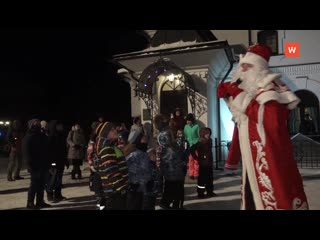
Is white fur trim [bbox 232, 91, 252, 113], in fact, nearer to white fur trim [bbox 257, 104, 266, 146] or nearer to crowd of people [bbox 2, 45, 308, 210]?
crowd of people [bbox 2, 45, 308, 210]

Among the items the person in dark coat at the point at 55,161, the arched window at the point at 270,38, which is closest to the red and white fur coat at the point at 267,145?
the person in dark coat at the point at 55,161

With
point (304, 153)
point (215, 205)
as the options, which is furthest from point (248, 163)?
point (304, 153)

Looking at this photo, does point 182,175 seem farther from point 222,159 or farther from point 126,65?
point 126,65

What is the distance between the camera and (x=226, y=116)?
13867 millimetres

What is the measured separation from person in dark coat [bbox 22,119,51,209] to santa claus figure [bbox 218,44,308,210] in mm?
4610

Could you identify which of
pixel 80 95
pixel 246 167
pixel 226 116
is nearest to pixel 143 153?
pixel 246 167

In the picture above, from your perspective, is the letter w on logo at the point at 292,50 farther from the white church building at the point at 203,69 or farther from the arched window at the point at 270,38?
the arched window at the point at 270,38

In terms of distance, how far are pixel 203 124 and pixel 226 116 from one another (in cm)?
196

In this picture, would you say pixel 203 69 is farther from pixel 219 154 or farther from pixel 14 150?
pixel 14 150

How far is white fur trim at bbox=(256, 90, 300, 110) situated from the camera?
2979mm

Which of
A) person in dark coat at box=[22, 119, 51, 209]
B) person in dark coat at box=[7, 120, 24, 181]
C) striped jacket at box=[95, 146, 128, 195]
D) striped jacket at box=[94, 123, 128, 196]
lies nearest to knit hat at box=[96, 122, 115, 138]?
striped jacket at box=[94, 123, 128, 196]

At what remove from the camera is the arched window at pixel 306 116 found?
1439 cm

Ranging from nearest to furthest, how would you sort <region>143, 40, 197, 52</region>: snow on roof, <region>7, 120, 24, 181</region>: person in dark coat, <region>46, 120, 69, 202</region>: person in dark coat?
<region>46, 120, 69, 202</region>: person in dark coat → <region>7, 120, 24, 181</region>: person in dark coat → <region>143, 40, 197, 52</region>: snow on roof

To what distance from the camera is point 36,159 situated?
257 inches
